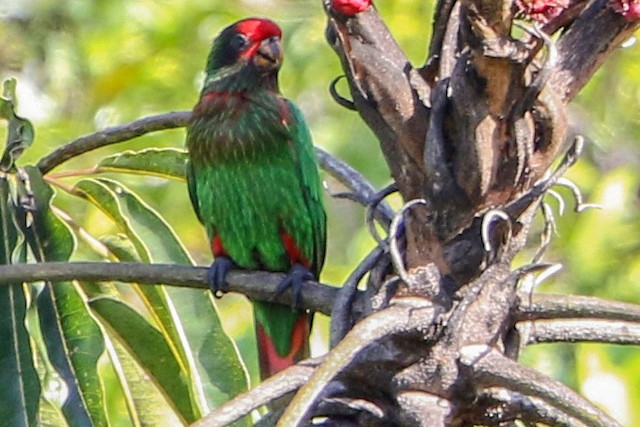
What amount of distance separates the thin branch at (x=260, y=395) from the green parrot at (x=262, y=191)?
1406 millimetres

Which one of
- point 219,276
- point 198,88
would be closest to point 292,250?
point 219,276

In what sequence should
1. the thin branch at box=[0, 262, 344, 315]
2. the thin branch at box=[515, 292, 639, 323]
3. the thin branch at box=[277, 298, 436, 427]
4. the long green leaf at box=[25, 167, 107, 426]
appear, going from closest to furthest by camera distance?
the thin branch at box=[277, 298, 436, 427] < the thin branch at box=[515, 292, 639, 323] < the thin branch at box=[0, 262, 344, 315] < the long green leaf at box=[25, 167, 107, 426]

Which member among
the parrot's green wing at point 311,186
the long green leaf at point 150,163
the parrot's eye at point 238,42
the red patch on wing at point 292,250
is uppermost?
the parrot's eye at point 238,42

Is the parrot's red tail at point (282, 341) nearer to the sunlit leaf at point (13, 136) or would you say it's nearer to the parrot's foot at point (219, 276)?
the parrot's foot at point (219, 276)

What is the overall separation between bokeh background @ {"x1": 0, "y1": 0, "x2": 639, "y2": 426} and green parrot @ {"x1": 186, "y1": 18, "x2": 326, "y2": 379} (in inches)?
7.5

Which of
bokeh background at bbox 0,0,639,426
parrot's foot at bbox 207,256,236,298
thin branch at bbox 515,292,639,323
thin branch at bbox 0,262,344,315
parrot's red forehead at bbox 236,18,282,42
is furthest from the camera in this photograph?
bokeh background at bbox 0,0,639,426

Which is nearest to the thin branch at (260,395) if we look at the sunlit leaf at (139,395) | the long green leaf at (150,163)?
the sunlit leaf at (139,395)

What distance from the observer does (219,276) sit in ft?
6.29

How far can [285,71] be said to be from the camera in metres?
4.43

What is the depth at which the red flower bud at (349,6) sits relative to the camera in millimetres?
1340

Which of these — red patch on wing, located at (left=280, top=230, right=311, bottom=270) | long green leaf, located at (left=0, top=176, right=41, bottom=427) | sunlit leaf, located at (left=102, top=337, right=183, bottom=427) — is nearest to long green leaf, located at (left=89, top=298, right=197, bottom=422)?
sunlit leaf, located at (left=102, top=337, right=183, bottom=427)

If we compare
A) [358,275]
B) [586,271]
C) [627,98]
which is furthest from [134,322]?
[627,98]

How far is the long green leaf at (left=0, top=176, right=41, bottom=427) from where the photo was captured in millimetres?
1712

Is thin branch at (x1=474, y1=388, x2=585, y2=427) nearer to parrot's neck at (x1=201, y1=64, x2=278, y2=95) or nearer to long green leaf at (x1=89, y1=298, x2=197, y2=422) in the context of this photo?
long green leaf at (x1=89, y1=298, x2=197, y2=422)
